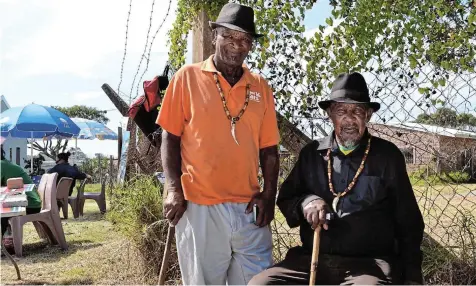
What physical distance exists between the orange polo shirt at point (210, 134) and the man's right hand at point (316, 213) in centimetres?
36

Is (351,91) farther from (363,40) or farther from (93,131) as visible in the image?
(93,131)

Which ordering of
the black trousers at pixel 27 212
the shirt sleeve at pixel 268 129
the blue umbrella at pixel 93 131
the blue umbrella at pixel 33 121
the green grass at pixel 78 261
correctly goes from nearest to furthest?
the shirt sleeve at pixel 268 129
the green grass at pixel 78 261
the black trousers at pixel 27 212
the blue umbrella at pixel 33 121
the blue umbrella at pixel 93 131

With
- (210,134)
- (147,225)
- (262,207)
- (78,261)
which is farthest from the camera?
(78,261)

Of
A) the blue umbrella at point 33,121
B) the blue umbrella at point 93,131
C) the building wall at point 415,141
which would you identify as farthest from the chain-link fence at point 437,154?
the blue umbrella at point 93,131

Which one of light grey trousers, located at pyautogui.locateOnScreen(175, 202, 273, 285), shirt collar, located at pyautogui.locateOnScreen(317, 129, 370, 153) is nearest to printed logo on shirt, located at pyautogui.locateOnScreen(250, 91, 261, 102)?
shirt collar, located at pyautogui.locateOnScreen(317, 129, 370, 153)

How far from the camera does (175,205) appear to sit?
3.07 m

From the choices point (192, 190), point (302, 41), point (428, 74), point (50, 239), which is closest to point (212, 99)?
point (192, 190)

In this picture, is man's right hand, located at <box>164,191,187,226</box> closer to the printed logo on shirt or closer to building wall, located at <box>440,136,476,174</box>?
the printed logo on shirt

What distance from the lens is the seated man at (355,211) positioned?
2920 mm

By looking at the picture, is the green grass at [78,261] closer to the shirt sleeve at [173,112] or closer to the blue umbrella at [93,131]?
the shirt sleeve at [173,112]

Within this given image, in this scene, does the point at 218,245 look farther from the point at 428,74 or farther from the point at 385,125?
the point at 428,74

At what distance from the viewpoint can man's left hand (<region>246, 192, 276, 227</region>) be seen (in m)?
3.15

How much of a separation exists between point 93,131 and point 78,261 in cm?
1344

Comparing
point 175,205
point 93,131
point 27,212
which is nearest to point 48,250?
point 27,212
